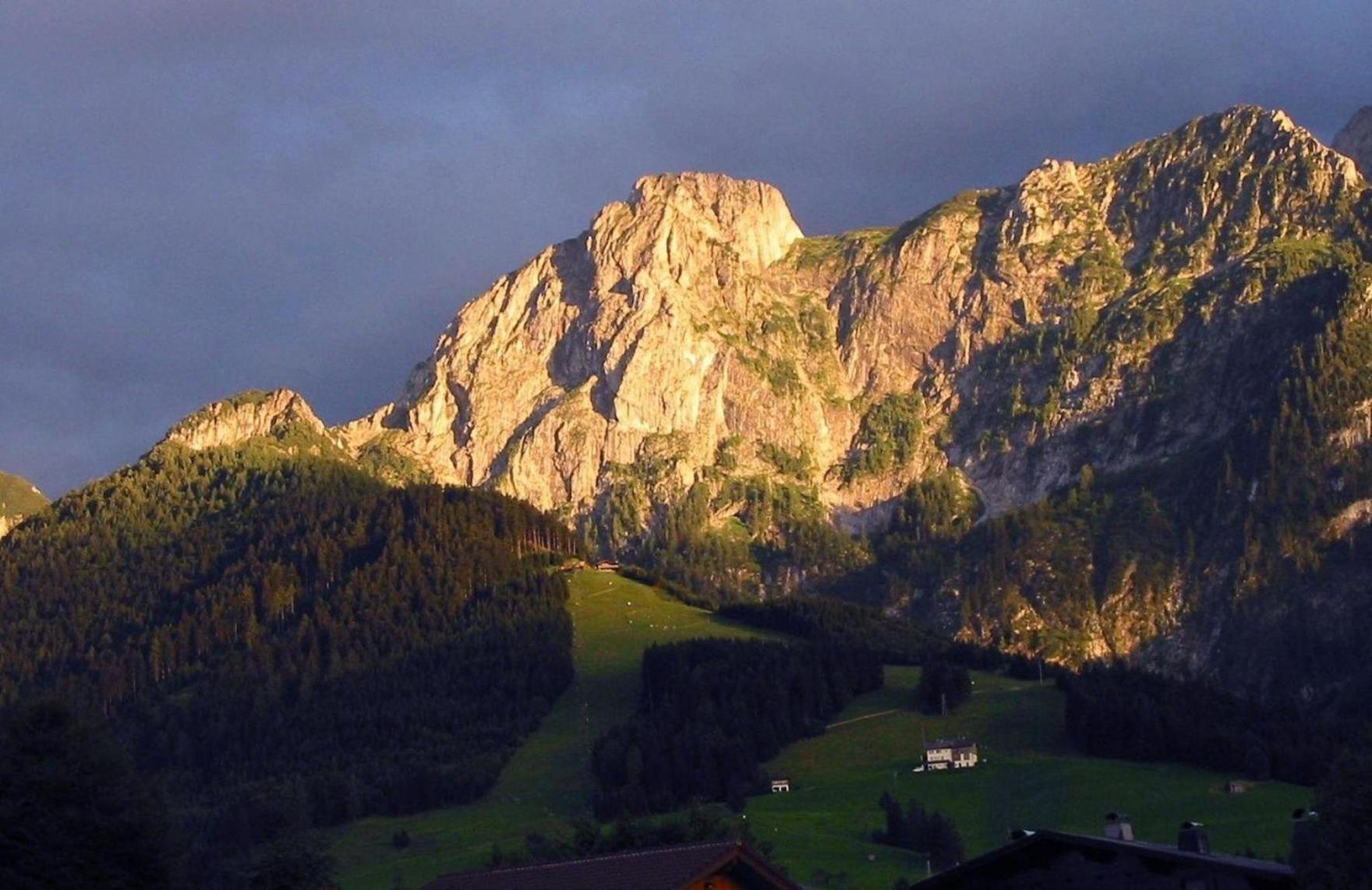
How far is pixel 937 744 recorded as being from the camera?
→ 7835 inches

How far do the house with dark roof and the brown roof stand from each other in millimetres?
15729

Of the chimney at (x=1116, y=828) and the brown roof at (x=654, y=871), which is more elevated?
the brown roof at (x=654, y=871)

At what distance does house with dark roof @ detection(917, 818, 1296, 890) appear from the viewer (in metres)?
63.5

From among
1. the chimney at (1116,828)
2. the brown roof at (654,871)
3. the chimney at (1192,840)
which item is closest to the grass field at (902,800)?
the chimney at (1116,828)

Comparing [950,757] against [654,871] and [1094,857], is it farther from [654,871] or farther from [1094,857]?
[654,871]

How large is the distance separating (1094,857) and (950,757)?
12954 centimetres

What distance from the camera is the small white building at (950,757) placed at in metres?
193

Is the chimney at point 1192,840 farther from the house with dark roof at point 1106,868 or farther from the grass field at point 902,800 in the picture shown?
the grass field at point 902,800

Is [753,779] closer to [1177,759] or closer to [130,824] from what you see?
[1177,759]

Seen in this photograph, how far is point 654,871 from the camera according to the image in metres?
52.9

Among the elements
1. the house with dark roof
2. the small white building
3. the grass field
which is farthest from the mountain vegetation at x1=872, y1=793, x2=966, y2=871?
the house with dark roof

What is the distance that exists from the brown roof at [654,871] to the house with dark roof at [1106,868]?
1573cm

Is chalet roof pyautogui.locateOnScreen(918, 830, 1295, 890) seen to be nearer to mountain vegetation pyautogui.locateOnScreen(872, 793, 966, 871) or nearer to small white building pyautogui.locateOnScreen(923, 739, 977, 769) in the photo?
mountain vegetation pyautogui.locateOnScreen(872, 793, 966, 871)

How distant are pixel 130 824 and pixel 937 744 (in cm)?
14333
